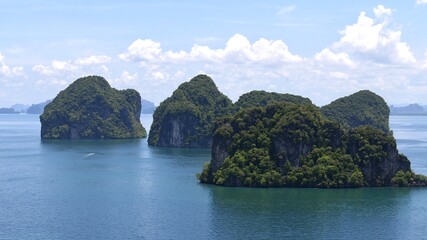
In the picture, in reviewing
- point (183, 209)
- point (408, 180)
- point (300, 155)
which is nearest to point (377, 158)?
point (408, 180)

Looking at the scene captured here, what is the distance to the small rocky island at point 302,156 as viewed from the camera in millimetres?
111500

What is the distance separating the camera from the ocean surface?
8031 cm

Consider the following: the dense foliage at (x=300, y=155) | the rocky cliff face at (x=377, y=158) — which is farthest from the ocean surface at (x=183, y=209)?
the rocky cliff face at (x=377, y=158)

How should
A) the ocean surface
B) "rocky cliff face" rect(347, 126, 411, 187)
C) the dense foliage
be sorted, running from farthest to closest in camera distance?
"rocky cliff face" rect(347, 126, 411, 187) < the dense foliage < the ocean surface

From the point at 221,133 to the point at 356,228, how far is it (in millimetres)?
41485

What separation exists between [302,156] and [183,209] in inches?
1164

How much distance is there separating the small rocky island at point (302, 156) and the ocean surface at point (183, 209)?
2.80 m

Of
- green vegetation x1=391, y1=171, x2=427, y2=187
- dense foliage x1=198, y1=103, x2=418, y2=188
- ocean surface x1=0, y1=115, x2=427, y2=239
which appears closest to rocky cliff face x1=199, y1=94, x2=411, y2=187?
dense foliage x1=198, y1=103, x2=418, y2=188

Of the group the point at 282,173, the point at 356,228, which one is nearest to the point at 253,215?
the point at 356,228

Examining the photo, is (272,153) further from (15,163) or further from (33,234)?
(15,163)

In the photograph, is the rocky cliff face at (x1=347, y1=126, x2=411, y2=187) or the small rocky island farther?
the rocky cliff face at (x1=347, y1=126, x2=411, y2=187)

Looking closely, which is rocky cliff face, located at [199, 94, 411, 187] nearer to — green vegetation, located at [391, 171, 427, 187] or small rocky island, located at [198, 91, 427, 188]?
small rocky island, located at [198, 91, 427, 188]

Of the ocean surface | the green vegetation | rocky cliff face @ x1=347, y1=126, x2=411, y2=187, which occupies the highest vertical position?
rocky cliff face @ x1=347, y1=126, x2=411, y2=187

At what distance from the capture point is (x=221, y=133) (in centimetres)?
11844
